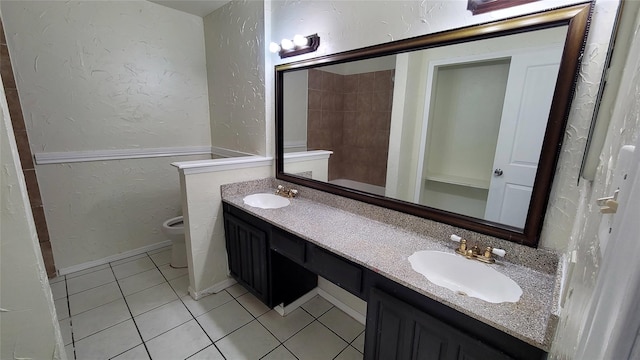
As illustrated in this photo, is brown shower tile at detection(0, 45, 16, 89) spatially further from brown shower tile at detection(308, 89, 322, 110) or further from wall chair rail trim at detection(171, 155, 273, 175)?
brown shower tile at detection(308, 89, 322, 110)

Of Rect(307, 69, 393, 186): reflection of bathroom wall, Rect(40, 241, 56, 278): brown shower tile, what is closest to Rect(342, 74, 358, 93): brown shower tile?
Rect(307, 69, 393, 186): reflection of bathroom wall

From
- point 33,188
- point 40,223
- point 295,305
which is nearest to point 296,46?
point 295,305

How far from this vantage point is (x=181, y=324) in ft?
5.87

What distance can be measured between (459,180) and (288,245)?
0.99m

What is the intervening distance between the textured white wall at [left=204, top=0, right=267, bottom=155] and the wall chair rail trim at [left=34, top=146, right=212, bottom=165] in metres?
0.33

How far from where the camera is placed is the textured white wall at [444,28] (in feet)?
2.98

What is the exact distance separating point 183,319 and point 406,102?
2054 millimetres

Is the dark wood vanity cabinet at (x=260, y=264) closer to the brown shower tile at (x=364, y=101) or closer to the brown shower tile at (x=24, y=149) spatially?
the brown shower tile at (x=364, y=101)

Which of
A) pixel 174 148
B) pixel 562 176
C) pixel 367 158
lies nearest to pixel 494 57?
pixel 562 176

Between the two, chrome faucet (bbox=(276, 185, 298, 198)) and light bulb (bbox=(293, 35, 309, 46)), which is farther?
chrome faucet (bbox=(276, 185, 298, 198))

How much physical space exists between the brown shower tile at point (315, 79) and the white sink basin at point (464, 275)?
1.31 meters

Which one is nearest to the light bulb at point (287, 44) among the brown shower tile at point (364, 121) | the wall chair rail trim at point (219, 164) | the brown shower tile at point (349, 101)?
the brown shower tile at point (349, 101)

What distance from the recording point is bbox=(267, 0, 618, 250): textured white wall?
0.91m

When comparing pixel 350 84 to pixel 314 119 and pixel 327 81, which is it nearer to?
pixel 327 81
